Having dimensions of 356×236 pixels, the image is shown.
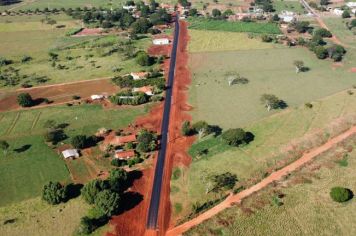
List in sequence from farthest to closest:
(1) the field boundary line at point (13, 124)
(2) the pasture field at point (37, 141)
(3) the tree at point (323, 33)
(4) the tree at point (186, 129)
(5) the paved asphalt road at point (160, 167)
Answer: (3) the tree at point (323, 33)
(1) the field boundary line at point (13, 124)
(4) the tree at point (186, 129)
(2) the pasture field at point (37, 141)
(5) the paved asphalt road at point (160, 167)

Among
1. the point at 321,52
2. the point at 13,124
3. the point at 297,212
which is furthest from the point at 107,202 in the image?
the point at 321,52

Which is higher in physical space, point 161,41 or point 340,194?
point 161,41

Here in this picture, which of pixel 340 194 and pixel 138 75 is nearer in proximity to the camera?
pixel 340 194

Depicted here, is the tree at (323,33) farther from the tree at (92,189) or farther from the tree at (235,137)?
the tree at (92,189)

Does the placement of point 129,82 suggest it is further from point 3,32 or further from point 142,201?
point 3,32

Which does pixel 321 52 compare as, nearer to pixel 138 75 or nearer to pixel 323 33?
pixel 323 33

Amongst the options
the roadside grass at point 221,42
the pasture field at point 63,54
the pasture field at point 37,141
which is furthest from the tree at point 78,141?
the roadside grass at point 221,42

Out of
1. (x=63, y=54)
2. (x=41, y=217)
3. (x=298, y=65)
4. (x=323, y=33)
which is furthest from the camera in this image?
(x=323, y=33)
